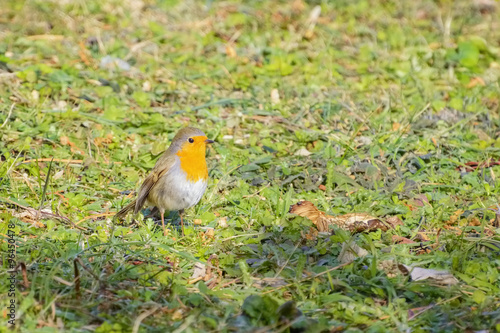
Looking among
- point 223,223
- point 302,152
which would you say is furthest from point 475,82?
point 223,223

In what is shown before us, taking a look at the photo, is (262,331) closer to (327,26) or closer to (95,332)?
(95,332)

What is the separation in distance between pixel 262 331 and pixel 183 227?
5.25 feet

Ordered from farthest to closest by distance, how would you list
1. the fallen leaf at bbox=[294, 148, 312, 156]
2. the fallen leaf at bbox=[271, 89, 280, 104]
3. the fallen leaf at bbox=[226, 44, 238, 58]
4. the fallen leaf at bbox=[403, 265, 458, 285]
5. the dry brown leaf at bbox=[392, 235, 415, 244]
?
the fallen leaf at bbox=[226, 44, 238, 58]
the fallen leaf at bbox=[271, 89, 280, 104]
the fallen leaf at bbox=[294, 148, 312, 156]
the dry brown leaf at bbox=[392, 235, 415, 244]
the fallen leaf at bbox=[403, 265, 458, 285]

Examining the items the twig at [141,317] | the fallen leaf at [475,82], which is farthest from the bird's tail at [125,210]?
the fallen leaf at [475,82]

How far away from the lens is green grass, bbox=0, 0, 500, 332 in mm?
3760

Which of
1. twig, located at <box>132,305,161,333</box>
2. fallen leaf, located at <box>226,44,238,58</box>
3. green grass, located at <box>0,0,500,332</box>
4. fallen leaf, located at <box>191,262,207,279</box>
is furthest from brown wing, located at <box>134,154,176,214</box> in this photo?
fallen leaf, located at <box>226,44,238,58</box>

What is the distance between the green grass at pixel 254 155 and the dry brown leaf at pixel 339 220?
0.36 feet

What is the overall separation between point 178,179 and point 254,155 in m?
1.31

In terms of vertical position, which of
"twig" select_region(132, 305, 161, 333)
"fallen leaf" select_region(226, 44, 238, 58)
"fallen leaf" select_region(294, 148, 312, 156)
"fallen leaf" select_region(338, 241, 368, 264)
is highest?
"fallen leaf" select_region(226, 44, 238, 58)

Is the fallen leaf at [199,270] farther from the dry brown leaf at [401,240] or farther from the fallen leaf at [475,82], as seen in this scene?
the fallen leaf at [475,82]

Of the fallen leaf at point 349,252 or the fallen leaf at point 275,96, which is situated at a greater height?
the fallen leaf at point 275,96

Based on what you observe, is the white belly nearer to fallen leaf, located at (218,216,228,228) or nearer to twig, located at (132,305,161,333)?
fallen leaf, located at (218,216,228,228)

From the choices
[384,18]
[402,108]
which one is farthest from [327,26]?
[402,108]

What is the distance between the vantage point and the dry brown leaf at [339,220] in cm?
482
